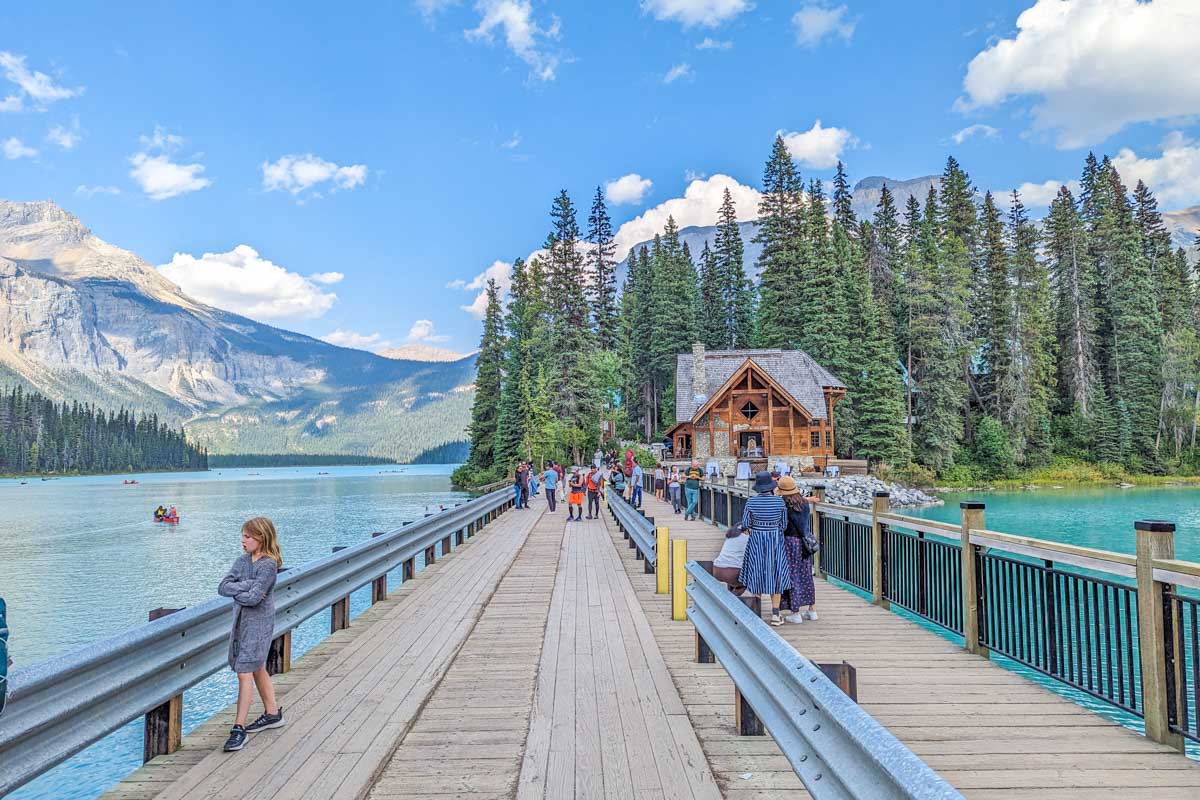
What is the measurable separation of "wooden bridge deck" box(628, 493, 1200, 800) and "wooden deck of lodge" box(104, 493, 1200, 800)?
16mm

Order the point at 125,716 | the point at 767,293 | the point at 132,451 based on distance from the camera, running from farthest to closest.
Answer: the point at 132,451 < the point at 767,293 < the point at 125,716

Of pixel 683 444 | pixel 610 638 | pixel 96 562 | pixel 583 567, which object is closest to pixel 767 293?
pixel 683 444

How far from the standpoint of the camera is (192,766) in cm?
407

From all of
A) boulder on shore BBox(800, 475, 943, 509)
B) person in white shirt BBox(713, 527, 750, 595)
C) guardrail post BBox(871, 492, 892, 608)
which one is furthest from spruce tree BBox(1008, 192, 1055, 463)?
person in white shirt BBox(713, 527, 750, 595)

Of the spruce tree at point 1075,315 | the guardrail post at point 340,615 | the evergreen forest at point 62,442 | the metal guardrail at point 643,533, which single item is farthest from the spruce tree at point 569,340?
the evergreen forest at point 62,442

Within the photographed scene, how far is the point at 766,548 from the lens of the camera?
7.63m

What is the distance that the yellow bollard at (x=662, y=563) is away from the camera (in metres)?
9.53

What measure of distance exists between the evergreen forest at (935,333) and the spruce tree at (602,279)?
6.61 meters

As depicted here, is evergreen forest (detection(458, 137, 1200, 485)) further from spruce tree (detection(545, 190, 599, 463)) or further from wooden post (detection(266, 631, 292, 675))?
wooden post (detection(266, 631, 292, 675))

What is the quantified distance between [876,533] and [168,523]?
1721 inches

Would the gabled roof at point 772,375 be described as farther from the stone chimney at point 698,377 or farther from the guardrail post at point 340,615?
the guardrail post at point 340,615

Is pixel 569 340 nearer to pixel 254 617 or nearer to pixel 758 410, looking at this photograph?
pixel 758 410

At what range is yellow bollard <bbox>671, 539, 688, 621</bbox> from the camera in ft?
26.4

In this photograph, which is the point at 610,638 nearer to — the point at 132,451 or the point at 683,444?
the point at 683,444
